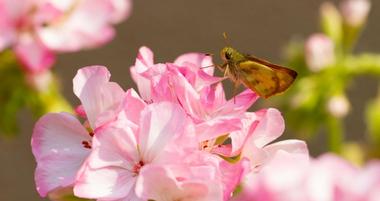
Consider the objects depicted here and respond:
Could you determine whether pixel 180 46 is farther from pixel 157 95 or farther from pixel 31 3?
pixel 157 95

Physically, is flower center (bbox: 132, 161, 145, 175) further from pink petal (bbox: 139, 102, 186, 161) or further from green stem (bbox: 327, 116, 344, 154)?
green stem (bbox: 327, 116, 344, 154)

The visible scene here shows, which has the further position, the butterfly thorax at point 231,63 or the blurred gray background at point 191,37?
the blurred gray background at point 191,37

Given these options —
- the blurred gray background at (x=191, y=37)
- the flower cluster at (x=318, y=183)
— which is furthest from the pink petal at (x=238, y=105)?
the blurred gray background at (x=191, y=37)

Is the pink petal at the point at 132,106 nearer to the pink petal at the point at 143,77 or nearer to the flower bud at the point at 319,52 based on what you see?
the pink petal at the point at 143,77

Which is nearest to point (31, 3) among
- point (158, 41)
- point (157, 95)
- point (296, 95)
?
point (296, 95)

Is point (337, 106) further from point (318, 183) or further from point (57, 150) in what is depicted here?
point (318, 183)
